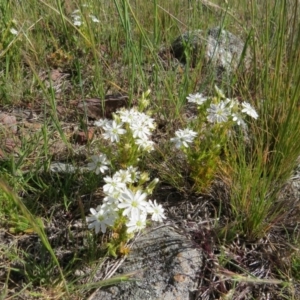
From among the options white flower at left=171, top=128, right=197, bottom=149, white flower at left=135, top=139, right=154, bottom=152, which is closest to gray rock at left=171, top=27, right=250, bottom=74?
white flower at left=171, top=128, right=197, bottom=149

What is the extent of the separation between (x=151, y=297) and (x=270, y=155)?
0.77 m

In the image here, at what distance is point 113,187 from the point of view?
126 centimetres

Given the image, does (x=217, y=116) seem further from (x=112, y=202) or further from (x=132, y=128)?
(x=112, y=202)

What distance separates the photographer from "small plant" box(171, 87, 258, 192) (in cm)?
147

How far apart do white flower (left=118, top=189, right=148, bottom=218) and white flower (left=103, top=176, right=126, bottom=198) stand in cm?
2

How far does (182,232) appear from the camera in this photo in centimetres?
148

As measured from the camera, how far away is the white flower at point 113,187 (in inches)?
48.7

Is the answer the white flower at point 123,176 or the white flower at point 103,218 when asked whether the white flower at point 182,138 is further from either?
the white flower at point 103,218

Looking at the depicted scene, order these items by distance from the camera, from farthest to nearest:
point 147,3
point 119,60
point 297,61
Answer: point 147,3 → point 119,60 → point 297,61

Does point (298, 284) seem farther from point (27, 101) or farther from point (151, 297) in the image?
point (27, 101)

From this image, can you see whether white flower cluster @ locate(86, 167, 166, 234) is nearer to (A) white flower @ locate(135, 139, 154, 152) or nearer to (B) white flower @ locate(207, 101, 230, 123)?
(A) white flower @ locate(135, 139, 154, 152)

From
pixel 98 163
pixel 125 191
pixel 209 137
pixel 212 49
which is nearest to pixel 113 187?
pixel 125 191

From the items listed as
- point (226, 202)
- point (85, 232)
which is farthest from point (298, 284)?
point (85, 232)

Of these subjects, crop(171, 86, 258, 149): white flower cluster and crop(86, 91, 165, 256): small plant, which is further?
crop(171, 86, 258, 149): white flower cluster
